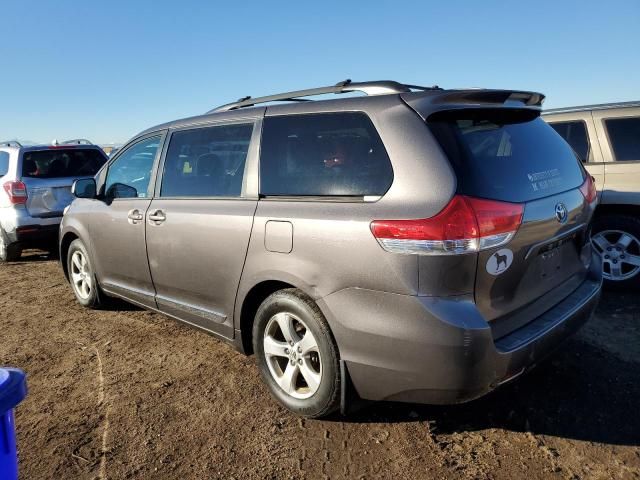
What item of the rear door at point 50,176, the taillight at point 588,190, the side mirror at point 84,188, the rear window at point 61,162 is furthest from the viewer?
the rear window at point 61,162

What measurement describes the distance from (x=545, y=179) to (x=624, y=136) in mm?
2948

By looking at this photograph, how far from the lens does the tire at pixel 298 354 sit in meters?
2.48

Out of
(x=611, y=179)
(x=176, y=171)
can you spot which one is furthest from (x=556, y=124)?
(x=176, y=171)

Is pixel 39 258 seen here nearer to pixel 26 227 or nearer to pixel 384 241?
pixel 26 227

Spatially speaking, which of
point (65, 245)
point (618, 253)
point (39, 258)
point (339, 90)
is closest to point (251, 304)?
point (339, 90)

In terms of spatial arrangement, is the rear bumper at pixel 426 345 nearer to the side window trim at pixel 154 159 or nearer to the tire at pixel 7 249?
the side window trim at pixel 154 159

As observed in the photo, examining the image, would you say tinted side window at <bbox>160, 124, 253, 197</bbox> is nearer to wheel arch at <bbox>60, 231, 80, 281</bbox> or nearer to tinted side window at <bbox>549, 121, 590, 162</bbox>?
wheel arch at <bbox>60, 231, 80, 281</bbox>

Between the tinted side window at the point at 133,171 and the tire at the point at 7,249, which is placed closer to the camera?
the tinted side window at the point at 133,171

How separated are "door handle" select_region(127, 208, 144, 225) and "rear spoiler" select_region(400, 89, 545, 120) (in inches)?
90.0

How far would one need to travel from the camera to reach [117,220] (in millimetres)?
3967

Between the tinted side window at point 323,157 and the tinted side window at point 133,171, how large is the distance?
4.55 ft

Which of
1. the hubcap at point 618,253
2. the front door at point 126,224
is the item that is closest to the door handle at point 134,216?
the front door at point 126,224

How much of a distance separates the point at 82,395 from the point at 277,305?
152 centimetres

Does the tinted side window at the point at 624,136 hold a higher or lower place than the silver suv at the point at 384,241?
higher
